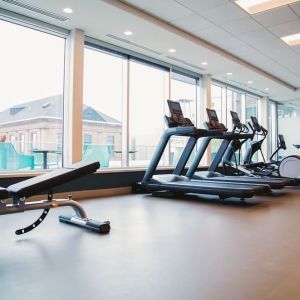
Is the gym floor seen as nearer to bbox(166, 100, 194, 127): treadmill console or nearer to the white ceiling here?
bbox(166, 100, 194, 127): treadmill console

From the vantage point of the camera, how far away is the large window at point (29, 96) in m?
5.05

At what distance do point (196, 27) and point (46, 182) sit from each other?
4.44m

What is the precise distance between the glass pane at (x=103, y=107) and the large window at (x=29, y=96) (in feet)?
2.17

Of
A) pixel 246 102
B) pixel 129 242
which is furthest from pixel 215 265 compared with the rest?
pixel 246 102

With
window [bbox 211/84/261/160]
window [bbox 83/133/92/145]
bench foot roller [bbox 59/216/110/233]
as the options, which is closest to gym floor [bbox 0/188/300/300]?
bench foot roller [bbox 59/216/110/233]

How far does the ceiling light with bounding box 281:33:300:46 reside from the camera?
6435mm

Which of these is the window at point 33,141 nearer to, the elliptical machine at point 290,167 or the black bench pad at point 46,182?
the black bench pad at point 46,182

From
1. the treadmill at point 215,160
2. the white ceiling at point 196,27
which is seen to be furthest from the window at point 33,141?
the treadmill at point 215,160

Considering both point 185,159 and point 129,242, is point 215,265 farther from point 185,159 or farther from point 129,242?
point 185,159

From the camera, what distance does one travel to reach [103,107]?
21.7ft

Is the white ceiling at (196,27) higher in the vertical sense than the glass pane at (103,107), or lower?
higher

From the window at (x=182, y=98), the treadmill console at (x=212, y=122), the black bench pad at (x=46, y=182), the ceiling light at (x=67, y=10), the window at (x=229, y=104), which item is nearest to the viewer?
the black bench pad at (x=46, y=182)

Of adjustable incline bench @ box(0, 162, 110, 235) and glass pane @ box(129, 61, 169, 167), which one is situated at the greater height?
glass pane @ box(129, 61, 169, 167)

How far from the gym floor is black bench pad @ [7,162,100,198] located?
0.44m
